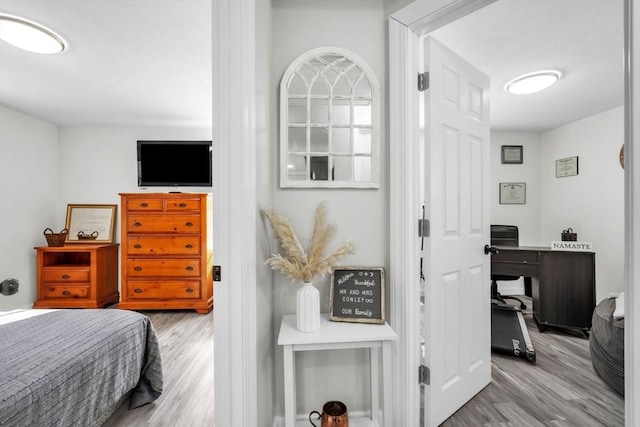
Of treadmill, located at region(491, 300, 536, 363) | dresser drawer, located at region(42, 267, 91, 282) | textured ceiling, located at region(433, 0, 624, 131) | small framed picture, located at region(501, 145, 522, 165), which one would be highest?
textured ceiling, located at region(433, 0, 624, 131)

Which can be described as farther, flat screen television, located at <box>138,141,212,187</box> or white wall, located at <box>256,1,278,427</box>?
flat screen television, located at <box>138,141,212,187</box>

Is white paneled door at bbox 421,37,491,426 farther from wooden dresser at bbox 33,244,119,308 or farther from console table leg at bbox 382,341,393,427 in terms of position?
wooden dresser at bbox 33,244,119,308

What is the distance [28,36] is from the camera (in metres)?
1.99

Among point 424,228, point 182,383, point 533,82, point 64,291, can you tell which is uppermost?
point 533,82

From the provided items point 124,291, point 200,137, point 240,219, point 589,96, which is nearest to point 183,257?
point 124,291

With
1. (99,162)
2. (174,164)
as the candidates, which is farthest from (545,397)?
(99,162)

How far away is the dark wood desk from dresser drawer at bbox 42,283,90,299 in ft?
16.6

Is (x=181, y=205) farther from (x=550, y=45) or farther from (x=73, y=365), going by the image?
(x=550, y=45)

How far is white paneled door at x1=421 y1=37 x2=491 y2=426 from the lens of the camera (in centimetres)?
164

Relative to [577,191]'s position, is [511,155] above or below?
above

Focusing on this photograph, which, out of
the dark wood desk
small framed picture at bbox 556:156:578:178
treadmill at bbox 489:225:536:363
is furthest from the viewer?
small framed picture at bbox 556:156:578:178

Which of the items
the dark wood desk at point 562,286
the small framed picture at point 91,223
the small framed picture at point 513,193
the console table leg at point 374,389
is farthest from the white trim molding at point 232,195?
the small framed picture at point 513,193

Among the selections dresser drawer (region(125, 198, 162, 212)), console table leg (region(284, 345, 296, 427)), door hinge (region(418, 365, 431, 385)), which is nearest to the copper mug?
console table leg (region(284, 345, 296, 427))

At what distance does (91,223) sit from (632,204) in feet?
16.9
